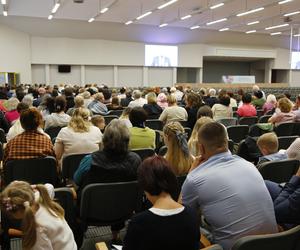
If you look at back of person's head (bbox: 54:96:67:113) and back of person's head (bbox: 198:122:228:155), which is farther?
back of person's head (bbox: 54:96:67:113)

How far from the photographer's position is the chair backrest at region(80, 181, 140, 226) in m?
2.59

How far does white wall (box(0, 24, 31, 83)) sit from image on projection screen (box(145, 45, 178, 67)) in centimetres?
718

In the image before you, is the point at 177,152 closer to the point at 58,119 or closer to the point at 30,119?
the point at 30,119

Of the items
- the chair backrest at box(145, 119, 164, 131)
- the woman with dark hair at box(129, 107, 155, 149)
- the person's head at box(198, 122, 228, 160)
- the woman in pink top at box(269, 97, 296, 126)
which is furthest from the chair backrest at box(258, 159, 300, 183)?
the chair backrest at box(145, 119, 164, 131)

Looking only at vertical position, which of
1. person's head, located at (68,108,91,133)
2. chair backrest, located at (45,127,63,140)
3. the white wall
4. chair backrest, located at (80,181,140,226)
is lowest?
chair backrest, located at (80,181,140,226)

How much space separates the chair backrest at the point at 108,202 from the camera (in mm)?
2588

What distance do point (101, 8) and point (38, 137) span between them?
13438 mm

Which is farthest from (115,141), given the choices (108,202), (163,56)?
(163,56)

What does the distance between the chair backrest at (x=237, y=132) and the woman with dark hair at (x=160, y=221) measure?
12.9 feet

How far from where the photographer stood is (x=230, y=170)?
6.62 ft

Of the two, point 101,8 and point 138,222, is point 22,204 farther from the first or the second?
point 101,8

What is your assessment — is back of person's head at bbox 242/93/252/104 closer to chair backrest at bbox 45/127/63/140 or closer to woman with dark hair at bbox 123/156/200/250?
chair backrest at bbox 45/127/63/140

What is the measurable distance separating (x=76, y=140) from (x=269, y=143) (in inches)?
80.1

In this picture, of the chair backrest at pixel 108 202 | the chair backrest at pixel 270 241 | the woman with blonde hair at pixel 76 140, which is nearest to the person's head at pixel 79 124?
the woman with blonde hair at pixel 76 140
